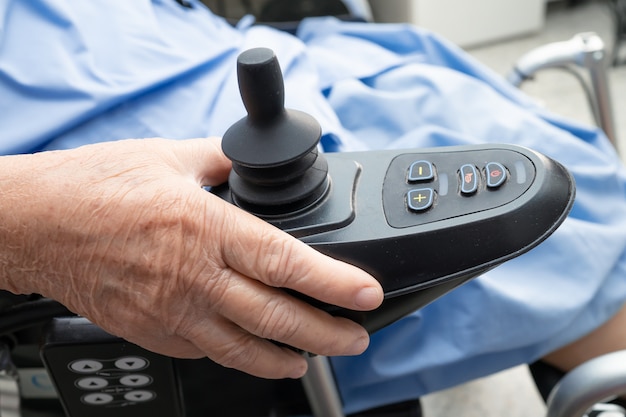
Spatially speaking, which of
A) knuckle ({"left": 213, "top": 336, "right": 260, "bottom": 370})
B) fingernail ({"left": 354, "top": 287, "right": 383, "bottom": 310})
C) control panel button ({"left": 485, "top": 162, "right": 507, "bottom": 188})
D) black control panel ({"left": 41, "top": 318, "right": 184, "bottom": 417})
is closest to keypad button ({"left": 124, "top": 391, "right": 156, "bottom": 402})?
black control panel ({"left": 41, "top": 318, "right": 184, "bottom": 417})

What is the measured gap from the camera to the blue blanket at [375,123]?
0.62m

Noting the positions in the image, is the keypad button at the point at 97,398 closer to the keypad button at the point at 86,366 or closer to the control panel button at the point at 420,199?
the keypad button at the point at 86,366

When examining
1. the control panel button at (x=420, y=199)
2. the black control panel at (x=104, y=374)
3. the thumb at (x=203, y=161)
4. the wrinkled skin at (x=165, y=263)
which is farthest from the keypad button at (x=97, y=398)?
the control panel button at (x=420, y=199)

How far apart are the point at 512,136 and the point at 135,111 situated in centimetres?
42

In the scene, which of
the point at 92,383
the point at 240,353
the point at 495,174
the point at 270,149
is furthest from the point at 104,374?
the point at 495,174

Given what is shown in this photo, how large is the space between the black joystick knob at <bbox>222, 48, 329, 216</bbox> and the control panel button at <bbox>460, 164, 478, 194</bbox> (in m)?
0.10

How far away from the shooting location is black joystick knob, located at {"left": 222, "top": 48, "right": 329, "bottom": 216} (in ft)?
1.41

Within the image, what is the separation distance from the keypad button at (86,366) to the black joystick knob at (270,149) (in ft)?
0.63

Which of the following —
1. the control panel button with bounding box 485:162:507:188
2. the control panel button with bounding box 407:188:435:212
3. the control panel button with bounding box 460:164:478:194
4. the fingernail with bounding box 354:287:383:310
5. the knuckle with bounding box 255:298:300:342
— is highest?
the control panel button with bounding box 485:162:507:188

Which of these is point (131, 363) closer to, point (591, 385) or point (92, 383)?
point (92, 383)

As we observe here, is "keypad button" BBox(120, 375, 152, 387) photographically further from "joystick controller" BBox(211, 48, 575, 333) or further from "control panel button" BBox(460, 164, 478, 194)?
"control panel button" BBox(460, 164, 478, 194)

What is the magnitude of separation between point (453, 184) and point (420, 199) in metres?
0.03

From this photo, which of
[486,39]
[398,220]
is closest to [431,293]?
[398,220]

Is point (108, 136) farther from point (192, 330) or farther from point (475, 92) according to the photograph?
point (475, 92)
